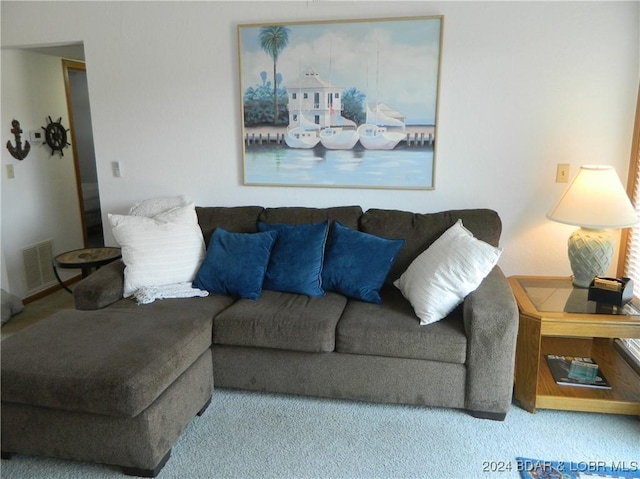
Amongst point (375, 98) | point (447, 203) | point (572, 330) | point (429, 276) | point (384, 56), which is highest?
point (384, 56)

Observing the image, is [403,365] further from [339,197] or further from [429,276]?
[339,197]

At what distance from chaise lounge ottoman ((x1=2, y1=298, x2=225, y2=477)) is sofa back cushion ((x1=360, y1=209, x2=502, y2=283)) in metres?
1.30

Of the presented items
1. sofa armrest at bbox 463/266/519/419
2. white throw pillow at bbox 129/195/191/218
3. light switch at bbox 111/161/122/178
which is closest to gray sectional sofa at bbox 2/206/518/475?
sofa armrest at bbox 463/266/519/419

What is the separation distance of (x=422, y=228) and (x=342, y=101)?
970 mm

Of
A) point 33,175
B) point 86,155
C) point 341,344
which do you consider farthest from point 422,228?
point 86,155

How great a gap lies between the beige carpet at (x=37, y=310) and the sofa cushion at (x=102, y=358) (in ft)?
4.63

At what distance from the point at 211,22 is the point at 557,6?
2118 millimetres

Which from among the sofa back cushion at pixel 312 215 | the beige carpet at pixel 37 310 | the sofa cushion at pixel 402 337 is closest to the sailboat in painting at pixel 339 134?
the sofa back cushion at pixel 312 215

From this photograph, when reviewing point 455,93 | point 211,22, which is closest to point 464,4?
point 455,93

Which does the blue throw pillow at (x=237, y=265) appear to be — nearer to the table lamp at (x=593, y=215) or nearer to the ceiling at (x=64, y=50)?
the table lamp at (x=593, y=215)

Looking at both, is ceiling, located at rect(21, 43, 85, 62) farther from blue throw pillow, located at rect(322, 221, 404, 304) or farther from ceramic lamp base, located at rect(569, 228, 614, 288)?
ceramic lamp base, located at rect(569, 228, 614, 288)

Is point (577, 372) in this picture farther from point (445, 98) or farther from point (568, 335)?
point (445, 98)

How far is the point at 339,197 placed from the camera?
10.8ft

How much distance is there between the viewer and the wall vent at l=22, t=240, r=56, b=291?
13.1ft
